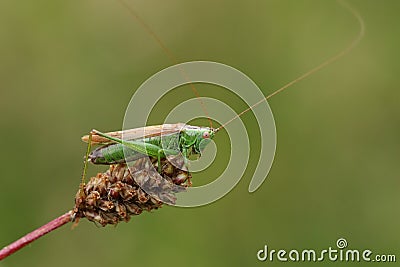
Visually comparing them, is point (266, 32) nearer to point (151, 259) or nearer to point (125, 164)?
point (151, 259)

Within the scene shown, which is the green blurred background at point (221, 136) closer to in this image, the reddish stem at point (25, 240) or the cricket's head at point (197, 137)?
the cricket's head at point (197, 137)

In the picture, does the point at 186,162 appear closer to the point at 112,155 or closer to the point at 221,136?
the point at 112,155

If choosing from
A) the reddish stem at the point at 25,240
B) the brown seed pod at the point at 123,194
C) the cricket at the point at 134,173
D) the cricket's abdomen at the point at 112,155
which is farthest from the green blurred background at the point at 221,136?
the reddish stem at the point at 25,240

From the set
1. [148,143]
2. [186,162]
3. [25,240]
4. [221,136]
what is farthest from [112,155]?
[221,136]

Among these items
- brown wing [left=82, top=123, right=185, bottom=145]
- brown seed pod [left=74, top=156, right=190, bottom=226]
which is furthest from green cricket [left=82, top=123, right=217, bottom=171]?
brown seed pod [left=74, top=156, right=190, bottom=226]

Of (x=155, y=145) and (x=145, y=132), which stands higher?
(x=145, y=132)

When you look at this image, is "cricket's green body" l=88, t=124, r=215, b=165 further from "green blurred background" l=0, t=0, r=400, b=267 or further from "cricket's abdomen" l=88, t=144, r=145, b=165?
"green blurred background" l=0, t=0, r=400, b=267
